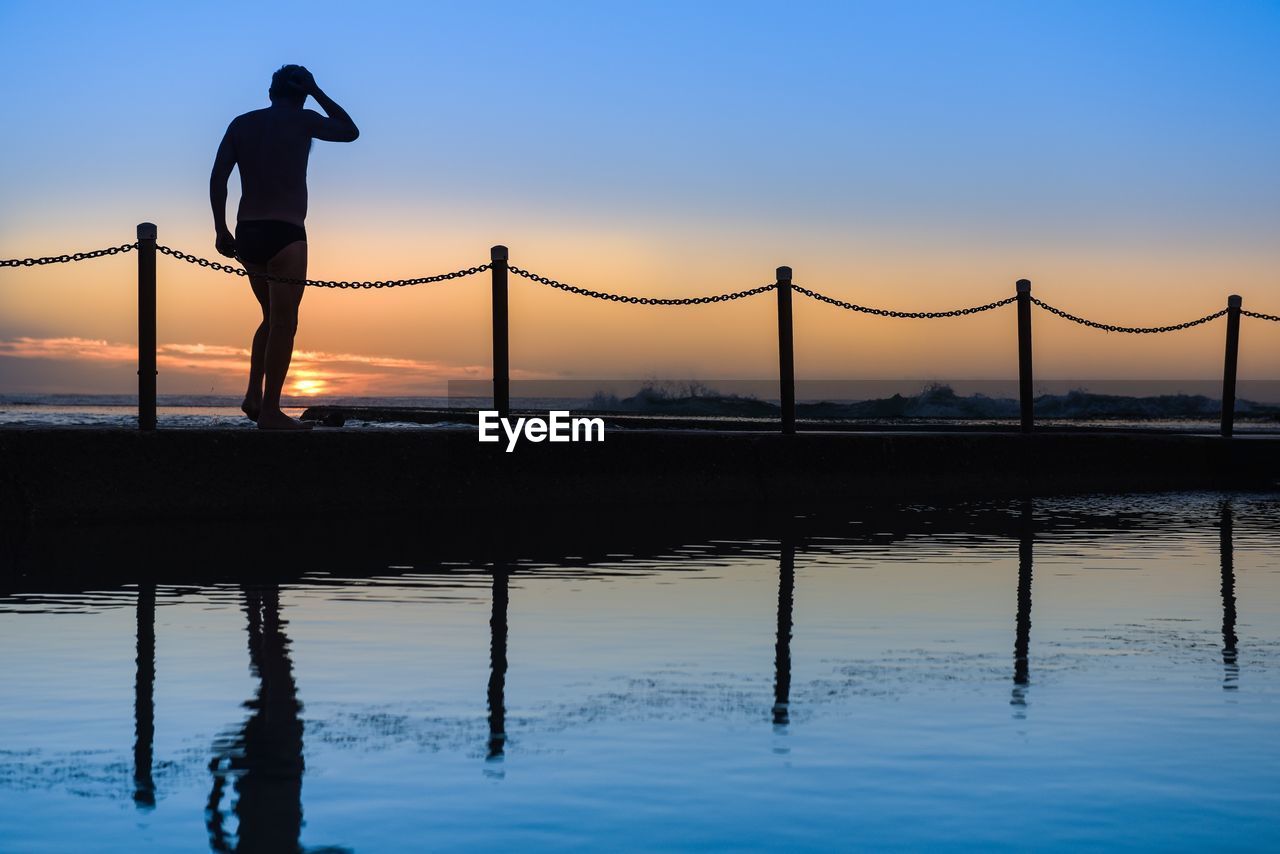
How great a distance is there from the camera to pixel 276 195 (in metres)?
9.59

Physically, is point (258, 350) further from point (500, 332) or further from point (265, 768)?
point (265, 768)

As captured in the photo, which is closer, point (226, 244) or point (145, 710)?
point (145, 710)

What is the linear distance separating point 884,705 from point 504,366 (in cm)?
701

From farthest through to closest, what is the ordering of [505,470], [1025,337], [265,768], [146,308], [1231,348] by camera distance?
[1231,348] → [1025,337] → [505,470] → [146,308] → [265,768]

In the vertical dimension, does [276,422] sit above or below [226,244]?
below

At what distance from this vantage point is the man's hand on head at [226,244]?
9.63 m

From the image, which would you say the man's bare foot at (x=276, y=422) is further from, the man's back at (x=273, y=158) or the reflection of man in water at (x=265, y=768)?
the reflection of man in water at (x=265, y=768)

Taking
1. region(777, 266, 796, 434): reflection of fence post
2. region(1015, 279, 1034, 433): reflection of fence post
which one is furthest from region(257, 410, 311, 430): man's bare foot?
region(1015, 279, 1034, 433): reflection of fence post

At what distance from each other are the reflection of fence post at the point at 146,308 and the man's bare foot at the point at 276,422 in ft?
2.18

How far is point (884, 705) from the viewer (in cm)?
384

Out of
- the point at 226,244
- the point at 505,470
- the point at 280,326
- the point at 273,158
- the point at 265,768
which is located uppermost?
the point at 273,158

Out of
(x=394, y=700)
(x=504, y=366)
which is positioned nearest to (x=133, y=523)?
(x=504, y=366)

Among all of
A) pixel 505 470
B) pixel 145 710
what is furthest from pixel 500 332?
pixel 145 710

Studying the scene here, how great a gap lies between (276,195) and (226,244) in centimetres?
42
